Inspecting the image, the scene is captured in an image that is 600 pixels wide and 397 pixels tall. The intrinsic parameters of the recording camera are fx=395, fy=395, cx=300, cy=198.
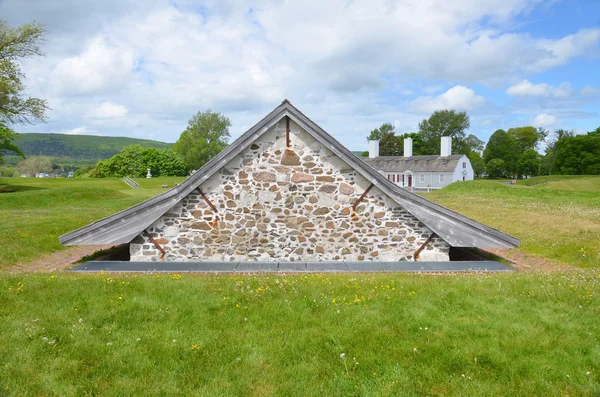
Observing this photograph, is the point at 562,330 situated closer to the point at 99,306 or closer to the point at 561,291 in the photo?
the point at 561,291

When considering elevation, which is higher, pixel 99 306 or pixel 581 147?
pixel 581 147

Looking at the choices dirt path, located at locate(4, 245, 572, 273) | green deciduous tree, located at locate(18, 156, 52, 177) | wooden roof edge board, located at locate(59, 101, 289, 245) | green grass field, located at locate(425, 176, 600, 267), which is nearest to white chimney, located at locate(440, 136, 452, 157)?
green grass field, located at locate(425, 176, 600, 267)

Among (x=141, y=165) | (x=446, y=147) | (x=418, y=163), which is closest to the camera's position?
(x=446, y=147)

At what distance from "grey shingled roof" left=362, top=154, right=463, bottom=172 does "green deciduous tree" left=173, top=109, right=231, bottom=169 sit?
3518 cm

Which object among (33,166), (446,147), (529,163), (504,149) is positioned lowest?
(529,163)

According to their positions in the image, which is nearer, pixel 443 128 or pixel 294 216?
pixel 294 216

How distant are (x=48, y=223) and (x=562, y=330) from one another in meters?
18.7

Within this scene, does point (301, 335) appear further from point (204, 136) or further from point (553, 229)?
point (204, 136)

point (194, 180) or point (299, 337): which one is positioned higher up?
point (194, 180)

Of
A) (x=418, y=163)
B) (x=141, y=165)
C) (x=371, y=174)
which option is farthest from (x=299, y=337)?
(x=141, y=165)

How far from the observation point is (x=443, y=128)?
10288cm

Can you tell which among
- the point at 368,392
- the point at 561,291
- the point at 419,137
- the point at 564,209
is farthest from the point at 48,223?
the point at 419,137

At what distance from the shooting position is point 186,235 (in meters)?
11.6

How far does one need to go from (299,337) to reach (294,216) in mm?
6064
